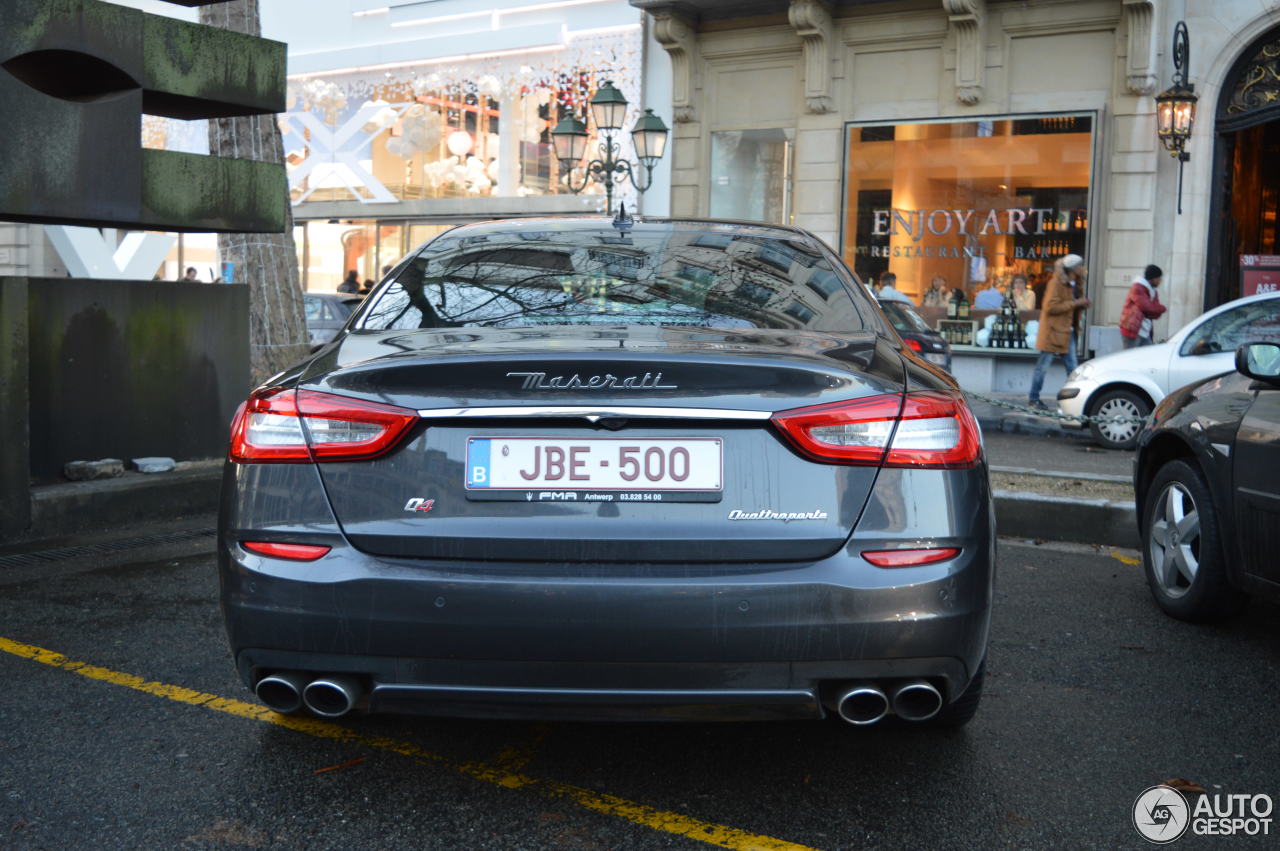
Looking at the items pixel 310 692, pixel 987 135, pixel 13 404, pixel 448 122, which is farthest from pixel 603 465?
pixel 448 122

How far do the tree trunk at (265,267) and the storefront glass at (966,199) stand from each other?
11249 mm

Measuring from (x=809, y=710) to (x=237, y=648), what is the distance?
4.03 feet

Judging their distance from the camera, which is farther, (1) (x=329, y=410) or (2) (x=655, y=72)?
(2) (x=655, y=72)

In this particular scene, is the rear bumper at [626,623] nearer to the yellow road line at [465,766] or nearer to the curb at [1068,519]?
the yellow road line at [465,766]

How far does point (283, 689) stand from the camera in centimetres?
291

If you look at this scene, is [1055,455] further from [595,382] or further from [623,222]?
[595,382]

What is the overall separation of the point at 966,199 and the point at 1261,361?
50.0ft

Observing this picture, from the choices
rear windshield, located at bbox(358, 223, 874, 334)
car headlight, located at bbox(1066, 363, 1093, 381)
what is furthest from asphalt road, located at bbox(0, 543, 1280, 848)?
car headlight, located at bbox(1066, 363, 1093, 381)

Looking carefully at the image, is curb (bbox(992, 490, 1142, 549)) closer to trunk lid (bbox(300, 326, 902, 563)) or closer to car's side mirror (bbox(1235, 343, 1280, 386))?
car's side mirror (bbox(1235, 343, 1280, 386))

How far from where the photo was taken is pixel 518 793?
3.20 m

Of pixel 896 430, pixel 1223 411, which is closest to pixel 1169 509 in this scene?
pixel 1223 411

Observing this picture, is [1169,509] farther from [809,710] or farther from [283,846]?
[283,846]

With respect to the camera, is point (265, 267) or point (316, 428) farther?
point (265, 267)

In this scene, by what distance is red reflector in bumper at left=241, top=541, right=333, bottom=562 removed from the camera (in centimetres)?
282
